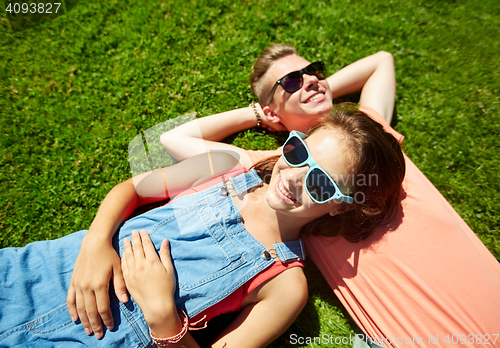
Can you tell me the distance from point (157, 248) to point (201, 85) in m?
2.23

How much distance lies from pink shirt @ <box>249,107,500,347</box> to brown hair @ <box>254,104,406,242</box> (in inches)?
5.9

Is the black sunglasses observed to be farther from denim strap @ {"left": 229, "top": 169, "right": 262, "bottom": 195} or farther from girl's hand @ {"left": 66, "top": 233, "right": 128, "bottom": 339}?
girl's hand @ {"left": 66, "top": 233, "right": 128, "bottom": 339}

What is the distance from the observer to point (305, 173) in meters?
2.17

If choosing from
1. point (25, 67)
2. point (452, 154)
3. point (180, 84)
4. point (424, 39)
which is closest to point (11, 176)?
point (25, 67)

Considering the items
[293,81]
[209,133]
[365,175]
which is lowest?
[365,175]

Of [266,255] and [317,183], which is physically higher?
[317,183]

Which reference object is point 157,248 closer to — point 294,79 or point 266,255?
point 266,255

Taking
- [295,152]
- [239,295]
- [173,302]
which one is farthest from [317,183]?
[173,302]

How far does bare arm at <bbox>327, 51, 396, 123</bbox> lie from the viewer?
327 centimetres

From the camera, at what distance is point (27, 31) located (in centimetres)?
372

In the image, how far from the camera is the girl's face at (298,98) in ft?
9.68

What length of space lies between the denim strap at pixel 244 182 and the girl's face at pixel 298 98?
804 millimetres

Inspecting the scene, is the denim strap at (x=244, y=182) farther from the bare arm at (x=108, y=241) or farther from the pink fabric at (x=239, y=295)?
the pink fabric at (x=239, y=295)

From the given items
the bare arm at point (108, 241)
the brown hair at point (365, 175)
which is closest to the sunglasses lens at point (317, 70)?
the brown hair at point (365, 175)
